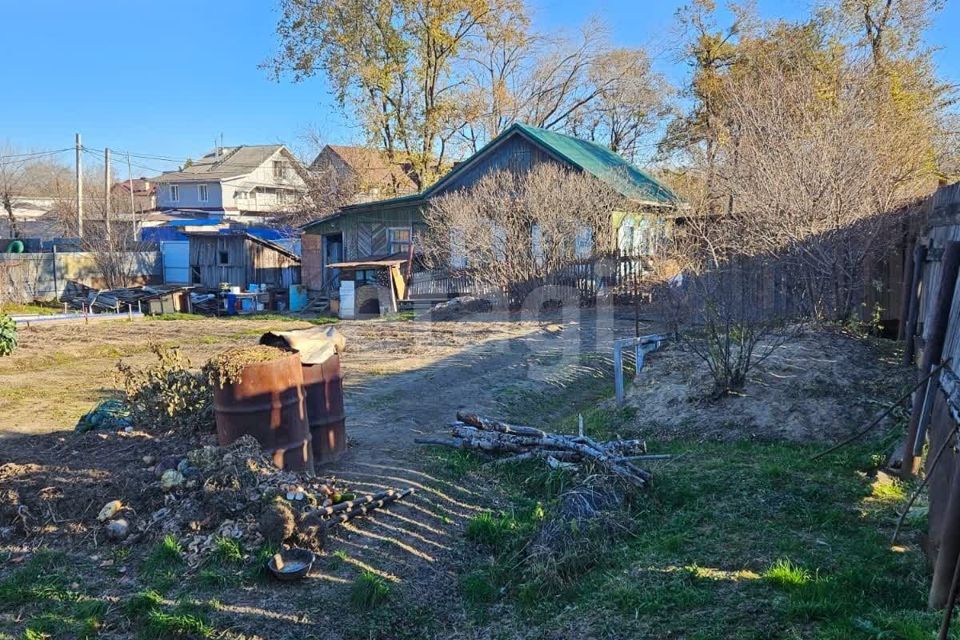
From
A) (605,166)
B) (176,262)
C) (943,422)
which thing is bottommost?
(943,422)

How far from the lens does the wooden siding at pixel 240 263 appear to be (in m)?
25.4

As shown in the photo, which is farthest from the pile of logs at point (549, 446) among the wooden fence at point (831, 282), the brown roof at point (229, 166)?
the brown roof at point (229, 166)

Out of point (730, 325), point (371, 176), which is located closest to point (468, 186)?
point (371, 176)

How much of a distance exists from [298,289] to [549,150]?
10.3 m

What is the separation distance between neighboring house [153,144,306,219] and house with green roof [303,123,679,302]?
2318 centimetres

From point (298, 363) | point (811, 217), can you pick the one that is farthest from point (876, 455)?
point (811, 217)

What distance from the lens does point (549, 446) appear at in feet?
20.1

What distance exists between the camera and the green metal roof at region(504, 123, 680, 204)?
63.7 ft

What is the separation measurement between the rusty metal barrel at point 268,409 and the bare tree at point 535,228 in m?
12.4

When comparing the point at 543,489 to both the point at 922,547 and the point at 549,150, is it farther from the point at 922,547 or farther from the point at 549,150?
the point at 549,150

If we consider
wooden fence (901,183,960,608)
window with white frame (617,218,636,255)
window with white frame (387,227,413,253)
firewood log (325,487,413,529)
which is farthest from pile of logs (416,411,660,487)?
window with white frame (387,227,413,253)

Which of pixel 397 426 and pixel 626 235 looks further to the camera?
pixel 626 235

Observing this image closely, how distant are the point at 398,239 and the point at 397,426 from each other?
1632 cm

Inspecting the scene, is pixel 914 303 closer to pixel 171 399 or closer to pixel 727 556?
pixel 727 556
